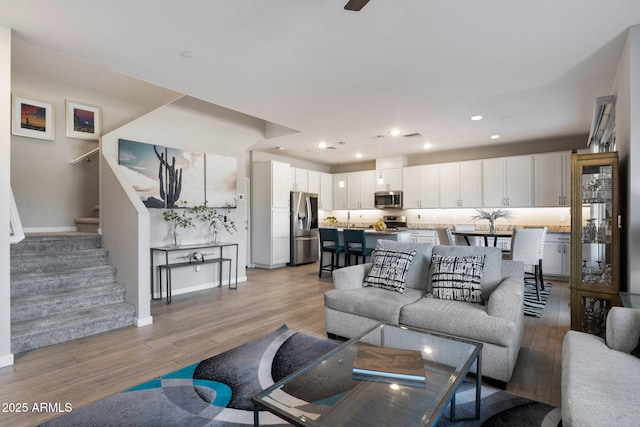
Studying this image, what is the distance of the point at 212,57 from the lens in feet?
9.84

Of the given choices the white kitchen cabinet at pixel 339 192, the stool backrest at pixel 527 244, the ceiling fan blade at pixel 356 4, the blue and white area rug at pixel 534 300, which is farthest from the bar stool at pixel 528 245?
the white kitchen cabinet at pixel 339 192

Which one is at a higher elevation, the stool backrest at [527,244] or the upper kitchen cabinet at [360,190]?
the upper kitchen cabinet at [360,190]

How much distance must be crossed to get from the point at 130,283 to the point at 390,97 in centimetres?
369

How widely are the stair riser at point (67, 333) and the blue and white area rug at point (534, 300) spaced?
182 inches

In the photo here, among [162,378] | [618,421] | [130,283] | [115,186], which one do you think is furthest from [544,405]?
[115,186]

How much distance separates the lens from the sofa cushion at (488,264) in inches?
113

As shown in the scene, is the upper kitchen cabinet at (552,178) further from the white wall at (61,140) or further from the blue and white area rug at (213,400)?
the white wall at (61,140)

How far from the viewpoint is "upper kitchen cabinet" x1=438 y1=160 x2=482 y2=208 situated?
6.91 meters

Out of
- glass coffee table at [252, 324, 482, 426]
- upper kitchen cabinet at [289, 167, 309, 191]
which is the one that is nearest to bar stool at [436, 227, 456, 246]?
glass coffee table at [252, 324, 482, 426]

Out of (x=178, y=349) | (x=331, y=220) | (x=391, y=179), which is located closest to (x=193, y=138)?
(x=178, y=349)

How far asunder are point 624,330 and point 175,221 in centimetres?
500

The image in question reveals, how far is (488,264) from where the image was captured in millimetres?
2965

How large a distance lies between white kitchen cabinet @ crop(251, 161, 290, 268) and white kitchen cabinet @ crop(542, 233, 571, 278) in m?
5.02

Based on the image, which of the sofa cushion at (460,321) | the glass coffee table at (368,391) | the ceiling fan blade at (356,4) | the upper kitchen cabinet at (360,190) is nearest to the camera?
the glass coffee table at (368,391)
